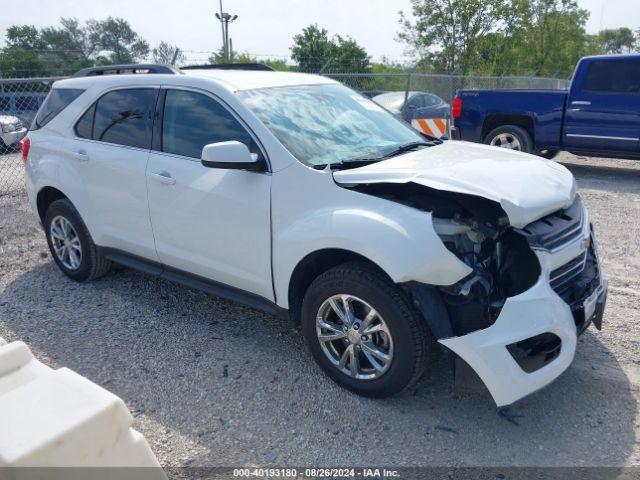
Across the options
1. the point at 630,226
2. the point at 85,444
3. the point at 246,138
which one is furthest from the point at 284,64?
the point at 85,444

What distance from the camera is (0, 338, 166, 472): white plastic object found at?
158cm

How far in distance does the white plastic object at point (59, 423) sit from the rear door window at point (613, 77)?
9.34 metres

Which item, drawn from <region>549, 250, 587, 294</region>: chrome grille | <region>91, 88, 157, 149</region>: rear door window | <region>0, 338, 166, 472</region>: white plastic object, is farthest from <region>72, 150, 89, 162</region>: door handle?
<region>549, 250, 587, 294</region>: chrome grille

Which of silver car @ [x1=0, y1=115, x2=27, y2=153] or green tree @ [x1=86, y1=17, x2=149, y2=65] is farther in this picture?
green tree @ [x1=86, y1=17, x2=149, y2=65]

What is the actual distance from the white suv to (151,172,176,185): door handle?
0.02 m

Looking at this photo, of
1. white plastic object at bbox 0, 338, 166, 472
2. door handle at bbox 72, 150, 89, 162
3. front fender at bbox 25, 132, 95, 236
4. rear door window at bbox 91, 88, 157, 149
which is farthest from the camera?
front fender at bbox 25, 132, 95, 236

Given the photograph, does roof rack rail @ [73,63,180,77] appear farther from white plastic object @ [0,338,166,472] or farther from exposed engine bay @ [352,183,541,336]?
white plastic object @ [0,338,166,472]

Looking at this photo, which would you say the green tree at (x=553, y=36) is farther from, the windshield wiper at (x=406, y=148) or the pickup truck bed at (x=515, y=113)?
the windshield wiper at (x=406, y=148)

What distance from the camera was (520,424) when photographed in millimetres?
2977

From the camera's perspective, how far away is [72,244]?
489 centimetres

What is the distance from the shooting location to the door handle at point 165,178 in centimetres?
375

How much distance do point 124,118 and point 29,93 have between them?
7.44 meters

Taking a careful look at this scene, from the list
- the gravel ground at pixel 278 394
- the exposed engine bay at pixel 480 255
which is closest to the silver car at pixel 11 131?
the gravel ground at pixel 278 394

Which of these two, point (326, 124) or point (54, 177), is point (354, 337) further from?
point (54, 177)
